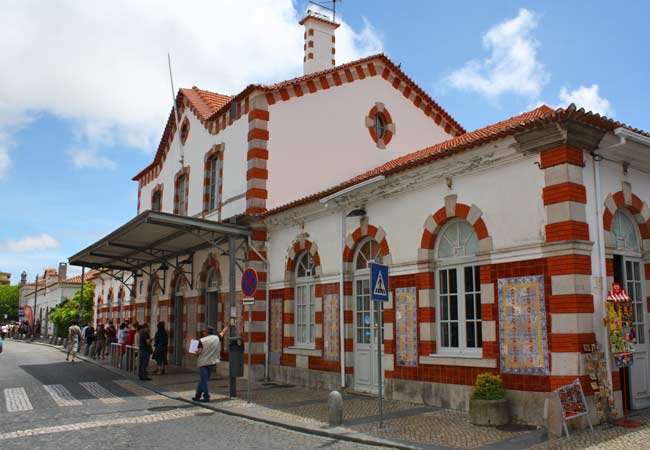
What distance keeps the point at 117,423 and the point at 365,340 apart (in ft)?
16.3

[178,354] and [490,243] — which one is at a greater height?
[490,243]

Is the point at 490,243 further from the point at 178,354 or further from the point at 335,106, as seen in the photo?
the point at 178,354

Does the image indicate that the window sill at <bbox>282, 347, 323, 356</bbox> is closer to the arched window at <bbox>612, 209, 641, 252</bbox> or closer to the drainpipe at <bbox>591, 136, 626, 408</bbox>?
the drainpipe at <bbox>591, 136, 626, 408</bbox>

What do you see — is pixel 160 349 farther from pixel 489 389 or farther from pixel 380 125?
pixel 489 389

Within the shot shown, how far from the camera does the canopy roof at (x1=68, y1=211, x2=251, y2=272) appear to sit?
523 inches

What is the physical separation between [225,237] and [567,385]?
10.2 m

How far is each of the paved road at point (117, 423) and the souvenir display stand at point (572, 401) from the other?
2595 millimetres

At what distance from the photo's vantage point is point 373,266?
8.16 metres

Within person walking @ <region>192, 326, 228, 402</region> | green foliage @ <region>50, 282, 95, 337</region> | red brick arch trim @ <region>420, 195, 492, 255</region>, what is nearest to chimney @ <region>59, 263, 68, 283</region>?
green foliage @ <region>50, 282, 95, 337</region>

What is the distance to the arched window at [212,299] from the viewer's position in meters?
17.1

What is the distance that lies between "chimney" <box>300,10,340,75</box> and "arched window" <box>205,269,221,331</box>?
23.9ft

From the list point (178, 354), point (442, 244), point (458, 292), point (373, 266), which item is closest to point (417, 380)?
point (458, 292)

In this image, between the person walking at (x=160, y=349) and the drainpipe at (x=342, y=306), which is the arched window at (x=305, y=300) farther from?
the person walking at (x=160, y=349)

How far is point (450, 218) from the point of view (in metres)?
9.93
